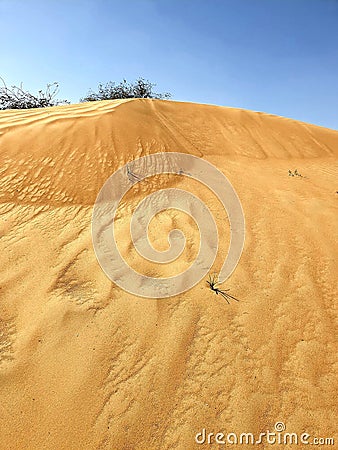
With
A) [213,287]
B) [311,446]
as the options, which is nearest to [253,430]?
[311,446]

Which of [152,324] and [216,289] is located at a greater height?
[216,289]

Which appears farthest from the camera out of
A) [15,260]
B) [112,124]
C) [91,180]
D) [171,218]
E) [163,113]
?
[163,113]

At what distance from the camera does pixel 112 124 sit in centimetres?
404

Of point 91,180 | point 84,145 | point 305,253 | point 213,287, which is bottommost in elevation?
point 213,287

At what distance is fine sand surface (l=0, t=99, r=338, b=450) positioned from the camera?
137 cm

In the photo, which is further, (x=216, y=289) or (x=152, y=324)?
(x=216, y=289)

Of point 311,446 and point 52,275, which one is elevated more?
point 52,275

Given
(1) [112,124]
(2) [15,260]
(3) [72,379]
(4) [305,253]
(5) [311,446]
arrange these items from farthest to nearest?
(1) [112,124] < (4) [305,253] < (2) [15,260] < (3) [72,379] < (5) [311,446]

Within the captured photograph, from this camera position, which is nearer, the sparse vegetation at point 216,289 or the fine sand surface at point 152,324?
the fine sand surface at point 152,324

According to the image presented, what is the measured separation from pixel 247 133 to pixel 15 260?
463 cm

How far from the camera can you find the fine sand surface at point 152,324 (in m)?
1.37

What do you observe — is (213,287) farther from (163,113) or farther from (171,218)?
(163,113)

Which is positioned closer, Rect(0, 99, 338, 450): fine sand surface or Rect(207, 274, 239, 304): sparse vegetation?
Rect(0, 99, 338, 450): fine sand surface

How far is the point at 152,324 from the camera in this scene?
1.79 meters
